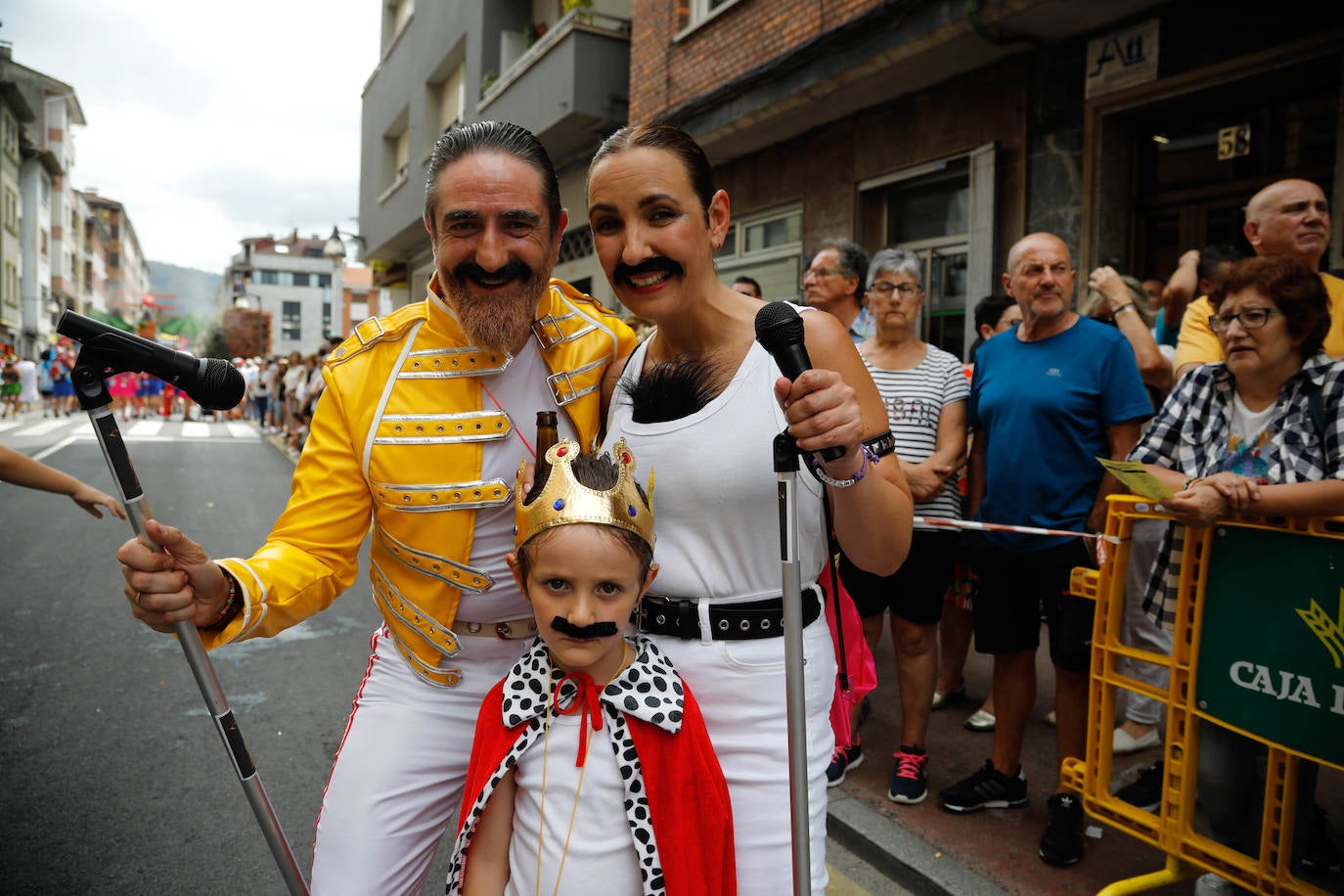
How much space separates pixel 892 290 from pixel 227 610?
3.42m

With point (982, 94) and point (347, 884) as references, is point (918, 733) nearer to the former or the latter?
point (347, 884)

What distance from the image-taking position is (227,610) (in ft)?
5.63

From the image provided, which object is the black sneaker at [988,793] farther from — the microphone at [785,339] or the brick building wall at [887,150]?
the brick building wall at [887,150]

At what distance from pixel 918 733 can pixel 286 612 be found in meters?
2.98

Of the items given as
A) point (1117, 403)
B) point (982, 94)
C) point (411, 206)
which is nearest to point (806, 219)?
point (982, 94)

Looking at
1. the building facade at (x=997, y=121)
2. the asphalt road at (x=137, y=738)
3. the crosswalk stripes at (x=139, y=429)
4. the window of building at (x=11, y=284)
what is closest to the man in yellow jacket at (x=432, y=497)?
the asphalt road at (x=137, y=738)

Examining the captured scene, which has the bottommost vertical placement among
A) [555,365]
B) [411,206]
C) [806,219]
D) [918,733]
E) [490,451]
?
[918,733]

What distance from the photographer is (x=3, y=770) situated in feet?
13.7

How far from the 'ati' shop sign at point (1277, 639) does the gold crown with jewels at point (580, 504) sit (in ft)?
5.98

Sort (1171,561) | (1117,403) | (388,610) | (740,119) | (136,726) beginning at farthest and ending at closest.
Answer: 1. (740,119)
2. (136,726)
3. (1117,403)
4. (1171,561)
5. (388,610)

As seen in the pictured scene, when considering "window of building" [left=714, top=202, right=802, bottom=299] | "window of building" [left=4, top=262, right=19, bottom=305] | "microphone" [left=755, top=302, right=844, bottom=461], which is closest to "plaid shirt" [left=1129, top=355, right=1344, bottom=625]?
"microphone" [left=755, top=302, right=844, bottom=461]

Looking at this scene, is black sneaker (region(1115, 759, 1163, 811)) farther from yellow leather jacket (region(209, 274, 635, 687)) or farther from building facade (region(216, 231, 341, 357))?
building facade (region(216, 231, 341, 357))

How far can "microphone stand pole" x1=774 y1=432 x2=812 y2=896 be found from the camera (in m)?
1.49

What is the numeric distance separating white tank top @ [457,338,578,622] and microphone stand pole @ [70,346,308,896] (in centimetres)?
52
